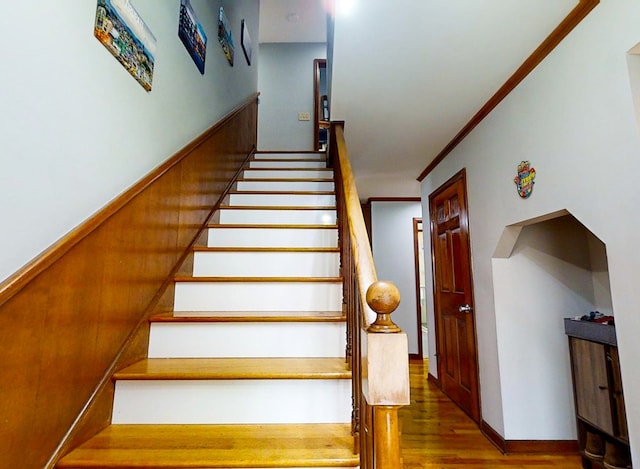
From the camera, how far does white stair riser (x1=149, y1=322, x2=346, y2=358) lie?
1.61 m

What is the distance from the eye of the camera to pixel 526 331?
8.05 feet

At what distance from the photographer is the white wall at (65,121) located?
904 millimetres

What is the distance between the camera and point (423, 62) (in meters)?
2.06

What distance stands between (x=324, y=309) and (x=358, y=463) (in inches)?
33.6

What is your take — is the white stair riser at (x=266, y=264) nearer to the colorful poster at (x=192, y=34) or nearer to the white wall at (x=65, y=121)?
the white wall at (x=65, y=121)

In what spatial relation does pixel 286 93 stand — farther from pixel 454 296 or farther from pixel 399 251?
pixel 454 296

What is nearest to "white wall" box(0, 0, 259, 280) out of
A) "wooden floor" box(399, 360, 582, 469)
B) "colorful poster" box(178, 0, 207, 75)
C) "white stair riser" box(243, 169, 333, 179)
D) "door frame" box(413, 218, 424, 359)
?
"colorful poster" box(178, 0, 207, 75)

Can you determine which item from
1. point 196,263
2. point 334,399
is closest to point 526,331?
point 334,399

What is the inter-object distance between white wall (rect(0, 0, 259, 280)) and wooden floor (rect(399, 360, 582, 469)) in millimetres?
2253

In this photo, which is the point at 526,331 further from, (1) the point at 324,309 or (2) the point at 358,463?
(2) the point at 358,463

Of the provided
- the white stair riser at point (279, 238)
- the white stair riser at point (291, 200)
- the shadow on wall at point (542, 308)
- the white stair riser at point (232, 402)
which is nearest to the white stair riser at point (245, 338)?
the white stair riser at point (232, 402)

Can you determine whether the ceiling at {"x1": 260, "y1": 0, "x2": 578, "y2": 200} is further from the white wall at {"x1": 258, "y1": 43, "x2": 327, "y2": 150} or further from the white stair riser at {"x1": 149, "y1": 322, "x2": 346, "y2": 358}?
the white wall at {"x1": 258, "y1": 43, "x2": 327, "y2": 150}

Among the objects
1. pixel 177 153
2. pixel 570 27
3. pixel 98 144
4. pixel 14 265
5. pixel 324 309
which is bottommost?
pixel 324 309

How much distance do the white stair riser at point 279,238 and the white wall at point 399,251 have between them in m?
3.05
